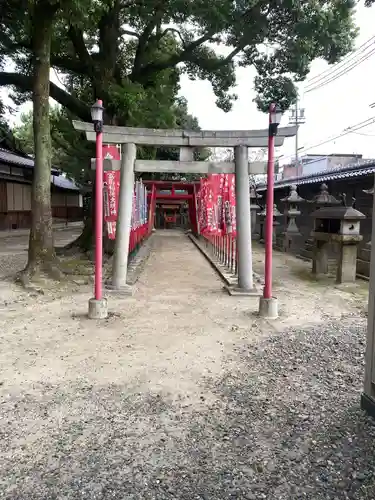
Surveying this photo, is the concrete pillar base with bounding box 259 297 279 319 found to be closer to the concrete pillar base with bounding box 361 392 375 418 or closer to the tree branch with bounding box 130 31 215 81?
the concrete pillar base with bounding box 361 392 375 418

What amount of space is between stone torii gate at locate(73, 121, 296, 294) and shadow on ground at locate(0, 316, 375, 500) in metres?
3.90

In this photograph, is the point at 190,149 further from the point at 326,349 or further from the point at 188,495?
the point at 188,495

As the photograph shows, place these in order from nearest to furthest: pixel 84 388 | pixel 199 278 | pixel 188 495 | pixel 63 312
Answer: pixel 188 495, pixel 84 388, pixel 63 312, pixel 199 278

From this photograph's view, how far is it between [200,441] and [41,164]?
7.12 m

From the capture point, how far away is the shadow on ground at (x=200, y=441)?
2.41 meters

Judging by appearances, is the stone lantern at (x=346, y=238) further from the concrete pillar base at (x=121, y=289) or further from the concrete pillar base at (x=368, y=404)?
the concrete pillar base at (x=368, y=404)

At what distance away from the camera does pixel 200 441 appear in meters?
2.88

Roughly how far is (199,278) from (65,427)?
6863mm

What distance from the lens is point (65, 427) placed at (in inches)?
120

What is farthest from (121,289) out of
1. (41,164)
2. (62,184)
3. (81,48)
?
(62,184)

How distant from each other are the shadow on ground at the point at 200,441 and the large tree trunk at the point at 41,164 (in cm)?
515

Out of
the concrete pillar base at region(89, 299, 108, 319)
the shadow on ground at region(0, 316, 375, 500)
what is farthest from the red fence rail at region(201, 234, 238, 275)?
the shadow on ground at region(0, 316, 375, 500)

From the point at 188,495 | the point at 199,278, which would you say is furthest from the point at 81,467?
the point at 199,278

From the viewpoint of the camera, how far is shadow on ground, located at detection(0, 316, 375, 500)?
2.41 metres
